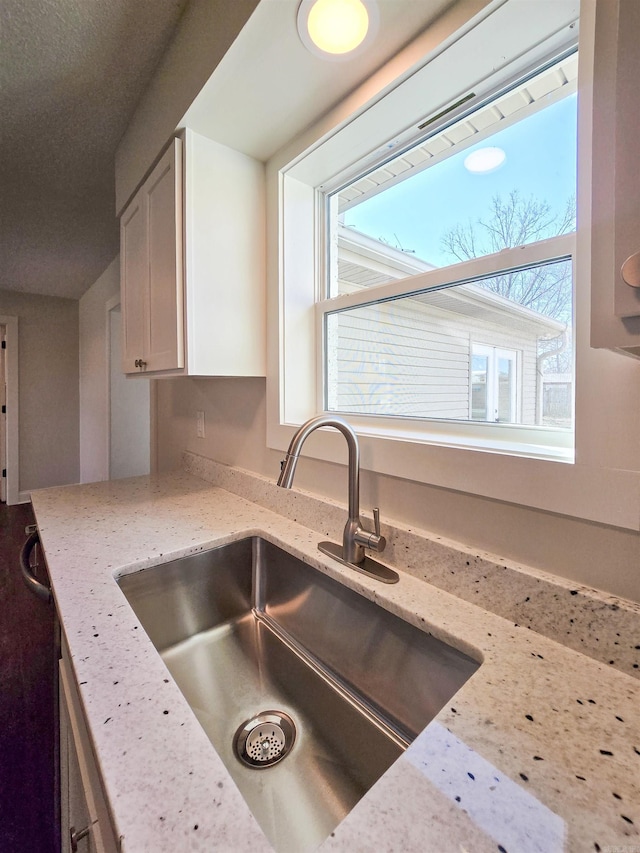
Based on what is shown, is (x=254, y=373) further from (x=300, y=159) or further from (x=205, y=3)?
(x=205, y=3)

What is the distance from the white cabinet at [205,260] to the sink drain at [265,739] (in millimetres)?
936

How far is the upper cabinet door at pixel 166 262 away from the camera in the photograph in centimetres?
120

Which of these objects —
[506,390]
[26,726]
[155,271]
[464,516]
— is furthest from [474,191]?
[26,726]

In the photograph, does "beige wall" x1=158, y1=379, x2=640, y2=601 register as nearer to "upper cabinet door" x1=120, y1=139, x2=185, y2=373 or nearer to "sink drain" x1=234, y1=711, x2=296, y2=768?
"upper cabinet door" x1=120, y1=139, x2=185, y2=373

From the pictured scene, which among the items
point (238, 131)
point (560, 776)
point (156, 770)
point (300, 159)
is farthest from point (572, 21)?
point (156, 770)

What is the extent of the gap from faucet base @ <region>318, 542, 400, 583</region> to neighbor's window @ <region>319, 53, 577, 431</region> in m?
0.42

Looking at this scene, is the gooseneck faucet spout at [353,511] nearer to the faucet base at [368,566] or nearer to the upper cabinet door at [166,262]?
the faucet base at [368,566]

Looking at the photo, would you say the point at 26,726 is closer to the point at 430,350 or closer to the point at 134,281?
the point at 134,281

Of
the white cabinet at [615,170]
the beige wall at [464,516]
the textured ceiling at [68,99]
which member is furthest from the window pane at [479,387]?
the textured ceiling at [68,99]

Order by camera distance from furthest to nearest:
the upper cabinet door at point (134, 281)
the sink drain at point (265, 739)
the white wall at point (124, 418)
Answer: the white wall at point (124, 418) < the upper cabinet door at point (134, 281) < the sink drain at point (265, 739)

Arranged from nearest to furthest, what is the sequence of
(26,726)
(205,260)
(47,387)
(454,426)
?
(454,426)
(205,260)
(26,726)
(47,387)

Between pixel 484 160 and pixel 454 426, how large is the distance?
657mm

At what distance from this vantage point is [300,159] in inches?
47.1

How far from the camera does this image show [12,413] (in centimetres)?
436
